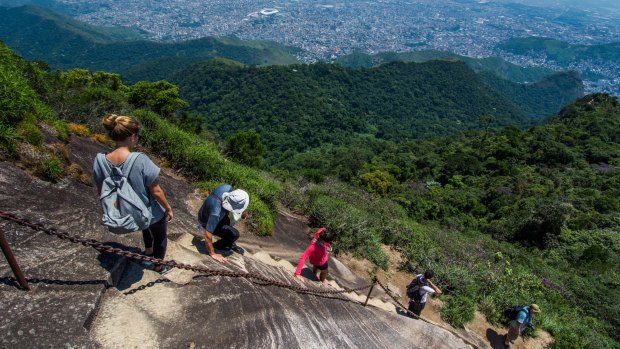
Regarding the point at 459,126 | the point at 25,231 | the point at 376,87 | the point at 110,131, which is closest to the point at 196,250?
the point at 25,231

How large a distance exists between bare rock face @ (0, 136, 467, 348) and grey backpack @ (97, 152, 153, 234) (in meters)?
0.77

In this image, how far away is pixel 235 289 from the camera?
16.6 ft

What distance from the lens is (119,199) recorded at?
12.6 ft

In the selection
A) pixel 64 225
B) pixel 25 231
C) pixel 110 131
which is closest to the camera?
pixel 110 131

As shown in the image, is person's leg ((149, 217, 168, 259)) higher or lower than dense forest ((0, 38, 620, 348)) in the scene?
higher

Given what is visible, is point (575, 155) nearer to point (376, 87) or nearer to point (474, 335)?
point (474, 335)

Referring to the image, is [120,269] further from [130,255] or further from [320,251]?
[320,251]

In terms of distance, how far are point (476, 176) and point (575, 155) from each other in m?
14.0

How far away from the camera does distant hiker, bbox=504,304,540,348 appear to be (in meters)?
8.50

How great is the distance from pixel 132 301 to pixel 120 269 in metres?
0.45

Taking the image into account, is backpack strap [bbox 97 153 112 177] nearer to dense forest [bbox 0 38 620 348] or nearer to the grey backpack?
the grey backpack

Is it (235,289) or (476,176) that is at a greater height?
(235,289)

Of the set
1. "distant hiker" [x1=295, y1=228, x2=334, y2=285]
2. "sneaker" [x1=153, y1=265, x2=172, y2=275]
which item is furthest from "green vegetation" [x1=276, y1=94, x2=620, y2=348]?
"sneaker" [x1=153, y1=265, x2=172, y2=275]

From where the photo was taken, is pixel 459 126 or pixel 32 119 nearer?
pixel 32 119
